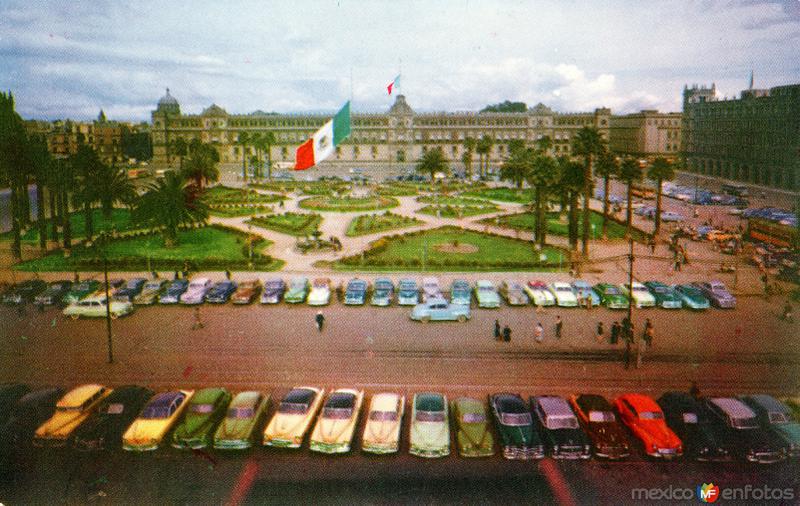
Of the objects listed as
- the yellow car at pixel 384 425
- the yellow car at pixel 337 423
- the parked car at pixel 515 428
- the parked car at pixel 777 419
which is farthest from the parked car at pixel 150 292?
the parked car at pixel 777 419

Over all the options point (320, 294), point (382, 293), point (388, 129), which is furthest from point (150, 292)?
point (388, 129)

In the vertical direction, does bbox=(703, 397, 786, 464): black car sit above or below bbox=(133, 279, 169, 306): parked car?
below

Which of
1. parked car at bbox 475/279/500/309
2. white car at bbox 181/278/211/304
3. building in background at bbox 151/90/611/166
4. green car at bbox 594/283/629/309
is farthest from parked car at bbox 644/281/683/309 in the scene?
building in background at bbox 151/90/611/166

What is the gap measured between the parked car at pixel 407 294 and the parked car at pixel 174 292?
14311 mm

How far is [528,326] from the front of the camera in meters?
35.3

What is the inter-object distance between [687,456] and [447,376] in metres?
10.6

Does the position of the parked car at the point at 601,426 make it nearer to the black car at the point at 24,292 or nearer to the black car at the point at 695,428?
the black car at the point at 695,428

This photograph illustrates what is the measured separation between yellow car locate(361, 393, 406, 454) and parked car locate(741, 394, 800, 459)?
520 inches

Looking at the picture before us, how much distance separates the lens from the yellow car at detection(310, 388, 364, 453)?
69.8 ft

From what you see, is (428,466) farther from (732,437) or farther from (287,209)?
(287,209)

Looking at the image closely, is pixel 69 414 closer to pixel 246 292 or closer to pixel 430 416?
pixel 430 416

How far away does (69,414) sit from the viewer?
75.9 ft

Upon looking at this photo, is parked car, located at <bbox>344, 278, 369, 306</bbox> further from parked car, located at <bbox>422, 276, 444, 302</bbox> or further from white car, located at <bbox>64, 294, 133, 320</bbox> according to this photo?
white car, located at <bbox>64, 294, 133, 320</bbox>

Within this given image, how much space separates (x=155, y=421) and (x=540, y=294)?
981 inches
